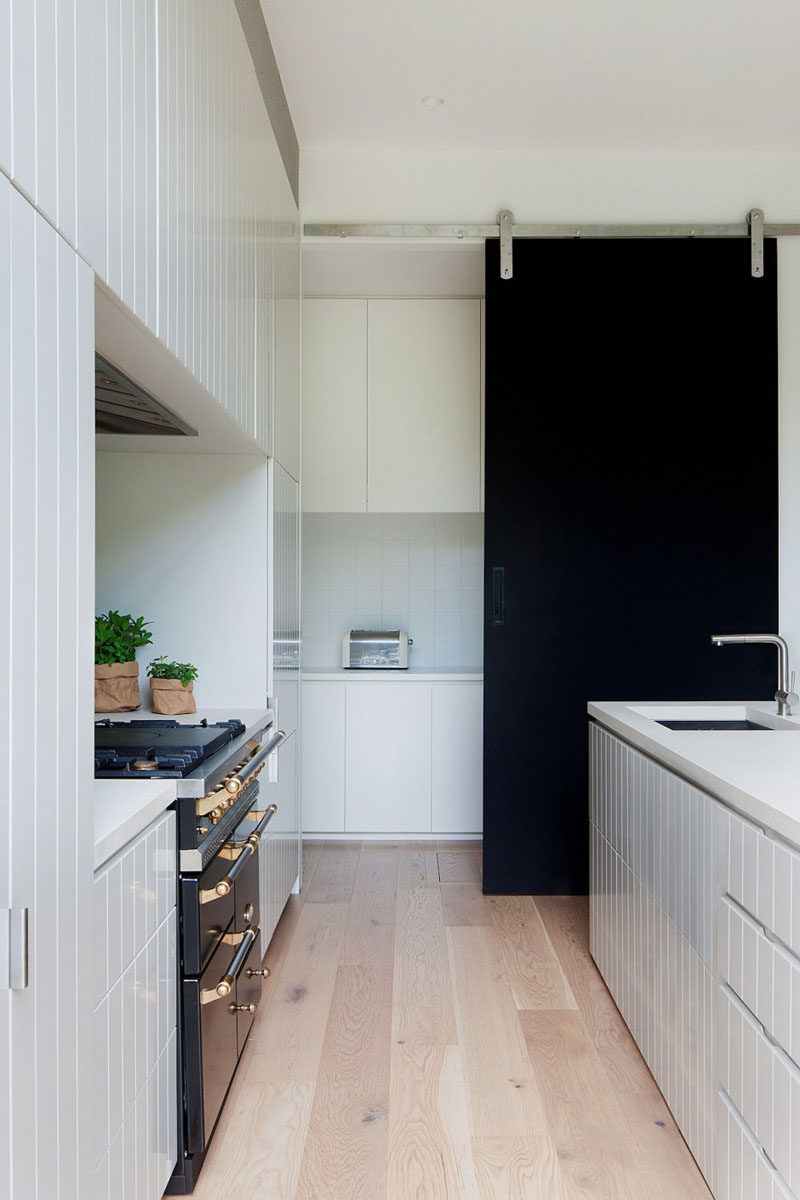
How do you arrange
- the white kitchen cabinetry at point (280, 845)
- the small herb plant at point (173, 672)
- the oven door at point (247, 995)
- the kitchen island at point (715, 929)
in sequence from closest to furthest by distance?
the kitchen island at point (715, 929) → the oven door at point (247, 995) → the small herb plant at point (173, 672) → the white kitchen cabinetry at point (280, 845)

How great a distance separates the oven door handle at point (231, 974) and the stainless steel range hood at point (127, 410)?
1228 millimetres

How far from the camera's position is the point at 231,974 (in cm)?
203

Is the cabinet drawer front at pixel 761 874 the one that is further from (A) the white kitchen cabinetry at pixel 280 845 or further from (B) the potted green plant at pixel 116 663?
(B) the potted green plant at pixel 116 663

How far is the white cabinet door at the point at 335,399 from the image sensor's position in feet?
14.1

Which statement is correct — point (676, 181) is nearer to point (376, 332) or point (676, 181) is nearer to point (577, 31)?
point (577, 31)

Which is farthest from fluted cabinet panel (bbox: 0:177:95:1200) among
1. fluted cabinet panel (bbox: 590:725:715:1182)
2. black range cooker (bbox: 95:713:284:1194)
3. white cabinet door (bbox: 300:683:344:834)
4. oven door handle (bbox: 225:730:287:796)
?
white cabinet door (bbox: 300:683:344:834)

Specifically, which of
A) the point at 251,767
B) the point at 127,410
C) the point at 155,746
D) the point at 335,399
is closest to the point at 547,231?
the point at 335,399

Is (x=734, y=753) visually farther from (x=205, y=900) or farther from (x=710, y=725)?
(x=205, y=900)

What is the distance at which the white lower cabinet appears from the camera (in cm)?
132

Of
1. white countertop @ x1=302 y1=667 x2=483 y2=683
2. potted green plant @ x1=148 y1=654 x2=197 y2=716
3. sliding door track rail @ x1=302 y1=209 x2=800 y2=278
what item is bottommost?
white countertop @ x1=302 y1=667 x2=483 y2=683

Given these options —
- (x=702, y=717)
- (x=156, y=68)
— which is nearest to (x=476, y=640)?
(x=702, y=717)

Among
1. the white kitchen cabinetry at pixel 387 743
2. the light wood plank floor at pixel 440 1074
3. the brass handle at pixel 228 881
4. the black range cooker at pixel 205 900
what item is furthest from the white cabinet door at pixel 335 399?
the brass handle at pixel 228 881

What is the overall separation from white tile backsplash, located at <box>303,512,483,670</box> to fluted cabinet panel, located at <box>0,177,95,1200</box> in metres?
3.62

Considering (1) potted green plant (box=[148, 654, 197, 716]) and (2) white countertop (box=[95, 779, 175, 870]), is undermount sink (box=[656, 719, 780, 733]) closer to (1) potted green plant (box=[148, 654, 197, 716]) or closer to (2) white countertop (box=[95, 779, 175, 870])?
(1) potted green plant (box=[148, 654, 197, 716])
